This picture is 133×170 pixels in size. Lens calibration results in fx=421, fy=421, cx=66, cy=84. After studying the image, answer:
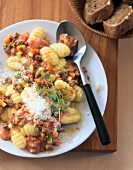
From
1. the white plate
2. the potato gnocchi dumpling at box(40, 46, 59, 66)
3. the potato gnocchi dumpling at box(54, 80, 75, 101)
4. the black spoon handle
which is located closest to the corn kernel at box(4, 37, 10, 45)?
the white plate

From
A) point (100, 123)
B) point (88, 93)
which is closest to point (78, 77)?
point (88, 93)

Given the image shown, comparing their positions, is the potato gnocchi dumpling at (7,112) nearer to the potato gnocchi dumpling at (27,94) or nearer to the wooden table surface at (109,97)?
the potato gnocchi dumpling at (27,94)

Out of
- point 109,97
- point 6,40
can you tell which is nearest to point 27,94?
point 6,40

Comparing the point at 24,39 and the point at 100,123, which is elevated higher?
the point at 24,39

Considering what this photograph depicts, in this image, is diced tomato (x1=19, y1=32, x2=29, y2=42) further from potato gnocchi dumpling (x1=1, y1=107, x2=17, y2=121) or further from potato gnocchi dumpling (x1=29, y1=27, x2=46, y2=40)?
potato gnocchi dumpling (x1=1, y1=107, x2=17, y2=121)

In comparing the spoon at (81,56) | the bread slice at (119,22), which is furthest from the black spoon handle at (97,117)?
the bread slice at (119,22)

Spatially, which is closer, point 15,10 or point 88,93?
point 88,93

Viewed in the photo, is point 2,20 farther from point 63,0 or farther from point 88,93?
point 88,93
